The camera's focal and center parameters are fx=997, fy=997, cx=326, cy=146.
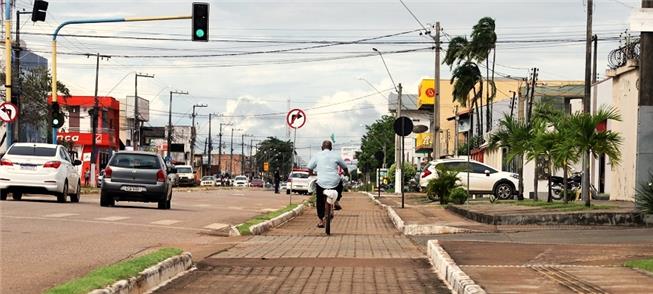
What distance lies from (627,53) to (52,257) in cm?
2429

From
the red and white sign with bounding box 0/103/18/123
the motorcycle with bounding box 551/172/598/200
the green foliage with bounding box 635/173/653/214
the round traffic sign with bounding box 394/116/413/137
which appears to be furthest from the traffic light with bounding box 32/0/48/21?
the green foliage with bounding box 635/173/653/214

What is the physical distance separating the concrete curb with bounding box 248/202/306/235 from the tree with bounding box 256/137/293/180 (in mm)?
160870

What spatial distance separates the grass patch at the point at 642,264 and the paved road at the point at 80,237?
18.3 ft

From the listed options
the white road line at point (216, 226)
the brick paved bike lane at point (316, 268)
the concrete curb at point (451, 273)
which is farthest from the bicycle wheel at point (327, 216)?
the concrete curb at point (451, 273)

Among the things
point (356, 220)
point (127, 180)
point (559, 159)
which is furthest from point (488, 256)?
point (127, 180)

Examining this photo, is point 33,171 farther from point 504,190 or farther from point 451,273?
point 504,190

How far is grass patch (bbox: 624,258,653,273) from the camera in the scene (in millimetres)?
10512

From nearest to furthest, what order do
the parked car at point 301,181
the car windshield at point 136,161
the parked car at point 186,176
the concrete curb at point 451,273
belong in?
1. the concrete curb at point 451,273
2. the car windshield at point 136,161
3. the parked car at point 301,181
4. the parked car at point 186,176

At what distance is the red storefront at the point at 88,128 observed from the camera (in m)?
91.1

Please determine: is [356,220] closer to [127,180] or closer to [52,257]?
[127,180]

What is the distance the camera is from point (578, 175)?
38.5 meters

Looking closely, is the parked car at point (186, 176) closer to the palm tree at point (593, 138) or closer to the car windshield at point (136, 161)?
the car windshield at point (136, 161)

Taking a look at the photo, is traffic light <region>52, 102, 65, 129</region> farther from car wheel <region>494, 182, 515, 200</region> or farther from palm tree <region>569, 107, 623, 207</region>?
palm tree <region>569, 107, 623, 207</region>

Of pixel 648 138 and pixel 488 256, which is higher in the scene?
pixel 648 138
